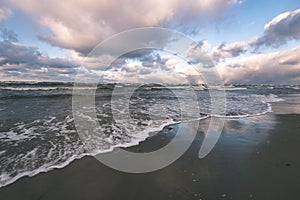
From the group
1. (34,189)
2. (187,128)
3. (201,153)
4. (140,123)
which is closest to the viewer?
(34,189)

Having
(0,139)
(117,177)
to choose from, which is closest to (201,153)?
(117,177)

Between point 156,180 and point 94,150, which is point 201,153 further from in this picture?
point 94,150

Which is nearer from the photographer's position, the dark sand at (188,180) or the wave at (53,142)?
the dark sand at (188,180)

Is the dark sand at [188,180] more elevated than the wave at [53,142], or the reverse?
the dark sand at [188,180]

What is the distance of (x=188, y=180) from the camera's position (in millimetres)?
3395

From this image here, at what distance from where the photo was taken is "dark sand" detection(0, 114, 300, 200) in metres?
2.96

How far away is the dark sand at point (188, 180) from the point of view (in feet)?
9.72

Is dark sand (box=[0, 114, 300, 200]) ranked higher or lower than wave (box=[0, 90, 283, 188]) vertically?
higher

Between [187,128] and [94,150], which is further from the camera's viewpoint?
[187,128]

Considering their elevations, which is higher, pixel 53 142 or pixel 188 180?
pixel 188 180

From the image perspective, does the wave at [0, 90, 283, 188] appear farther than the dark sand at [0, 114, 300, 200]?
Yes

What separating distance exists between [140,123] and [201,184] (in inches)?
197

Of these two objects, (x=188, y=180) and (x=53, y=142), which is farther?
(x=53, y=142)

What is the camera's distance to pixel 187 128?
7324 mm
